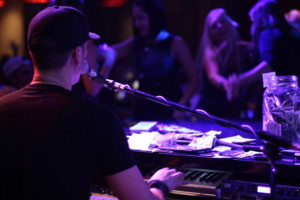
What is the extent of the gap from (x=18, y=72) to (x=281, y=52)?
7.92 feet

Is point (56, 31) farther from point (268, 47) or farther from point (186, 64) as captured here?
point (186, 64)

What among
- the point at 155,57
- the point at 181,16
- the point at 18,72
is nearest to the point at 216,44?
the point at 155,57

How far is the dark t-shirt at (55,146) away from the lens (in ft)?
3.18

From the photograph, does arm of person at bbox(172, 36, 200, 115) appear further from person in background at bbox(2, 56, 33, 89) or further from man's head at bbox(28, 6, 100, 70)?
man's head at bbox(28, 6, 100, 70)

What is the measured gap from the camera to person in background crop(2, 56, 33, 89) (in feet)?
10.9

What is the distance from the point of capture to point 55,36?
1055 mm

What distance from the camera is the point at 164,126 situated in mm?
2223

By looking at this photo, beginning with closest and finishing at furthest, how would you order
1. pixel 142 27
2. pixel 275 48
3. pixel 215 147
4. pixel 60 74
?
pixel 60 74
pixel 215 147
pixel 275 48
pixel 142 27

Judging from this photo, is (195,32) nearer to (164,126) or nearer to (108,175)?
(164,126)

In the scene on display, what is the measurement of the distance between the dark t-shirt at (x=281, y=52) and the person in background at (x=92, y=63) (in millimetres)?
1285

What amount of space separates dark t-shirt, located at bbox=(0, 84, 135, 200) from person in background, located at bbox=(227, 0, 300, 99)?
200cm

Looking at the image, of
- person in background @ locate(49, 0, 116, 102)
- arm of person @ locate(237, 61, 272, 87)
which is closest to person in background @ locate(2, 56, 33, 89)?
person in background @ locate(49, 0, 116, 102)

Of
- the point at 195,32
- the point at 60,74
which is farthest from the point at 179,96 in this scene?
the point at 195,32

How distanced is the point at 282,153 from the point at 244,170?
0.81 feet
